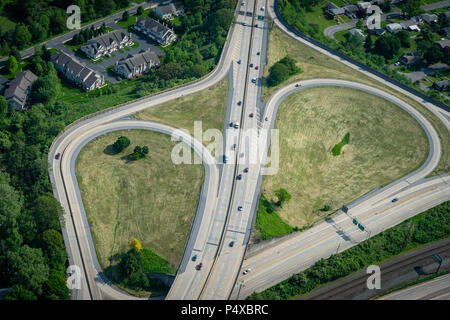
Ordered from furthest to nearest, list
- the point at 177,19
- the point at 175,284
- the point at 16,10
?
the point at 177,19 < the point at 16,10 < the point at 175,284

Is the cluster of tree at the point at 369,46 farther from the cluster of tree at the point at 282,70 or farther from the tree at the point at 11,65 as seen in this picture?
the tree at the point at 11,65

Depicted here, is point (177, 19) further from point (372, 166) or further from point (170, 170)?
point (372, 166)

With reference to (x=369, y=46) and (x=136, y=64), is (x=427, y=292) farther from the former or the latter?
(x=136, y=64)

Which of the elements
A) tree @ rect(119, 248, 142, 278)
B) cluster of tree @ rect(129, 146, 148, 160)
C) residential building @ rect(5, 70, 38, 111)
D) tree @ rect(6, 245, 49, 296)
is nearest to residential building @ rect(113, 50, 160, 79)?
residential building @ rect(5, 70, 38, 111)

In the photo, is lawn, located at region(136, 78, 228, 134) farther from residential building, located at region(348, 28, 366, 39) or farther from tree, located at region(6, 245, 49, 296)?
residential building, located at region(348, 28, 366, 39)

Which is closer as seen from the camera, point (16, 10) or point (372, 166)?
point (372, 166)


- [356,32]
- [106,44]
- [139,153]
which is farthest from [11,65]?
[356,32]

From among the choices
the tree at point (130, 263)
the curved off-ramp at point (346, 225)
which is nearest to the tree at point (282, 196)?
the curved off-ramp at point (346, 225)
